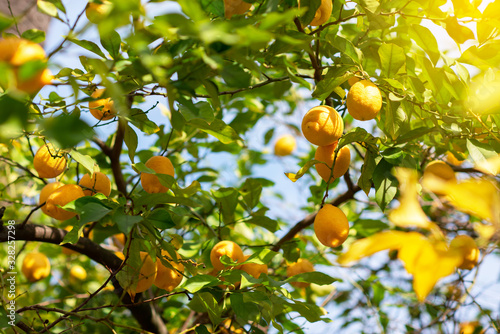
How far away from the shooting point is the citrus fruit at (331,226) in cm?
90

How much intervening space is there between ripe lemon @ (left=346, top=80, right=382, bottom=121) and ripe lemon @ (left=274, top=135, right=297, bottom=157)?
1221 millimetres

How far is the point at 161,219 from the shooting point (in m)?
0.83

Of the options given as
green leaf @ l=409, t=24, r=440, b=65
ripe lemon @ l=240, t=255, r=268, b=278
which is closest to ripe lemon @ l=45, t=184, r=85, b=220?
ripe lemon @ l=240, t=255, r=268, b=278

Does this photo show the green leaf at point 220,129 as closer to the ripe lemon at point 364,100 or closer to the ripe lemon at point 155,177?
the ripe lemon at point 155,177

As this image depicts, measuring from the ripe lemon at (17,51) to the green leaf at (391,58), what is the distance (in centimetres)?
65

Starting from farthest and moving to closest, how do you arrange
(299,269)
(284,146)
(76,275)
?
(284,146)
(76,275)
(299,269)

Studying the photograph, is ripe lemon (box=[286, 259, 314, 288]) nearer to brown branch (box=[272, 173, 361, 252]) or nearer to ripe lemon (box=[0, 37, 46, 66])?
brown branch (box=[272, 173, 361, 252])

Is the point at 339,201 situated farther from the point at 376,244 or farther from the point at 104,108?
the point at 376,244

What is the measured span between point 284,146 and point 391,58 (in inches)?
46.6

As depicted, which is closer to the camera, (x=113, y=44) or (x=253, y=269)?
(x=113, y=44)

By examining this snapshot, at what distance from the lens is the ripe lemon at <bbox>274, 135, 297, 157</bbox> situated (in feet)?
6.76

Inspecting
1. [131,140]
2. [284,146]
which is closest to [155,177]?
→ [131,140]

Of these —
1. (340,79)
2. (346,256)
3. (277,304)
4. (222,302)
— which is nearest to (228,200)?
(222,302)

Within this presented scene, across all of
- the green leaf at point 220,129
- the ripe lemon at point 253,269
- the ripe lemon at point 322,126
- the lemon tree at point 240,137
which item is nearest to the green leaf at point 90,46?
the lemon tree at point 240,137
